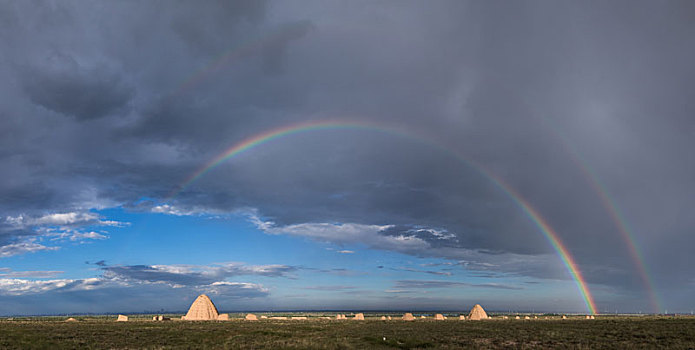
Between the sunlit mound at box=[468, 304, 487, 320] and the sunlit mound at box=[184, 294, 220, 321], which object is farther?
the sunlit mound at box=[468, 304, 487, 320]

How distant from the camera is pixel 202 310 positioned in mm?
115375

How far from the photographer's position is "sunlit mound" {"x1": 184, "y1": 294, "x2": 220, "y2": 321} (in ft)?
374

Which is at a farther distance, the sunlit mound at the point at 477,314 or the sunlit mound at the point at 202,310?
the sunlit mound at the point at 477,314

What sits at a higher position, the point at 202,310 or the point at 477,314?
the point at 202,310

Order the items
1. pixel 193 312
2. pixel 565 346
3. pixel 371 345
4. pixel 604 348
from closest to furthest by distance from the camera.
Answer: pixel 604 348, pixel 565 346, pixel 371 345, pixel 193 312

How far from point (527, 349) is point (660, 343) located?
14369 millimetres

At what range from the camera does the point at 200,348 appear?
129 feet

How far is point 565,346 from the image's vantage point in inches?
1535

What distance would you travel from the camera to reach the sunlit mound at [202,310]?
114m

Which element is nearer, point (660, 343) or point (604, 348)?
point (604, 348)

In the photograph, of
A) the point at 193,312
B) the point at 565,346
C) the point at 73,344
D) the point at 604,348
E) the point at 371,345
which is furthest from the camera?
the point at 193,312

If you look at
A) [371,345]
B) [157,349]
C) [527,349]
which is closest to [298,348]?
[371,345]

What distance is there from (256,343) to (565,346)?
29409 millimetres

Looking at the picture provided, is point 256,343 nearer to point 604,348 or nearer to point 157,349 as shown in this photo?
point 157,349
